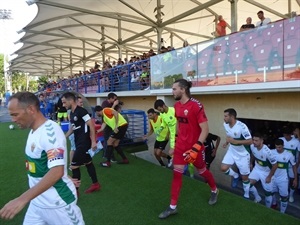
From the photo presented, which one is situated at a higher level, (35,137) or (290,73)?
(290,73)

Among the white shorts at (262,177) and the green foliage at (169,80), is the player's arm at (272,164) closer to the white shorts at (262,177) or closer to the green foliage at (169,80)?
the white shorts at (262,177)

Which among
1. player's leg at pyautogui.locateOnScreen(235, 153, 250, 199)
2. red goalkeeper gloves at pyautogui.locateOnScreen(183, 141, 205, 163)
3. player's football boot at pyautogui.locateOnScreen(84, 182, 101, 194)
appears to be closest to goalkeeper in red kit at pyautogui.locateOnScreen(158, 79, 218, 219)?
red goalkeeper gloves at pyautogui.locateOnScreen(183, 141, 205, 163)

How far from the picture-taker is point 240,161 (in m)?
A: 5.77

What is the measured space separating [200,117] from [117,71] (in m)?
9.52

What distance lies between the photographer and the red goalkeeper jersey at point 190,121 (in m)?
4.09

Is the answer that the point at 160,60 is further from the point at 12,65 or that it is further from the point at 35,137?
the point at 12,65

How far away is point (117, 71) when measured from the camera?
13117 millimetres

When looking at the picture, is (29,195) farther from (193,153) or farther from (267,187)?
(267,187)

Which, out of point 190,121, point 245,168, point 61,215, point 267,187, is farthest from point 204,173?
point 61,215

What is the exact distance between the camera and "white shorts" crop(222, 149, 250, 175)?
5.70m

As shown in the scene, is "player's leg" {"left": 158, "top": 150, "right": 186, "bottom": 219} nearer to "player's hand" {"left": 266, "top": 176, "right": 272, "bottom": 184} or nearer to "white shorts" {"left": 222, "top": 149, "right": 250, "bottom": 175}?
"white shorts" {"left": 222, "top": 149, "right": 250, "bottom": 175}

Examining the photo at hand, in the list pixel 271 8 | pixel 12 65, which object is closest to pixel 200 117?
pixel 271 8

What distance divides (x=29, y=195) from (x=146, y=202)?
331 cm

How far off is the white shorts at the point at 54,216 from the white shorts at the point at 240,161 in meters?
4.08
